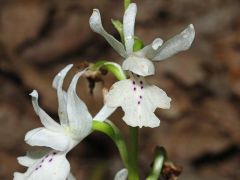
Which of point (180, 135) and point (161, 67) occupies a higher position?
point (161, 67)

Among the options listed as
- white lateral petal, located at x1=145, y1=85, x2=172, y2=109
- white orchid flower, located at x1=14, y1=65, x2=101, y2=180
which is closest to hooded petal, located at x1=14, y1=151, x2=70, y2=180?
white orchid flower, located at x1=14, y1=65, x2=101, y2=180

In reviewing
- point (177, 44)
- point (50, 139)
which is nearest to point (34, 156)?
point (50, 139)

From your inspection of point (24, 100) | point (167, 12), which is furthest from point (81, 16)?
point (24, 100)

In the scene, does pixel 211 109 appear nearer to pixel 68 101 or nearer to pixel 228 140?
pixel 228 140

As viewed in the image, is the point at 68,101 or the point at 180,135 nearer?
Result: the point at 68,101

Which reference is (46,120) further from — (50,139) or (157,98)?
(157,98)

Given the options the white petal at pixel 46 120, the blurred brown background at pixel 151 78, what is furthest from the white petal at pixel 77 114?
the blurred brown background at pixel 151 78
